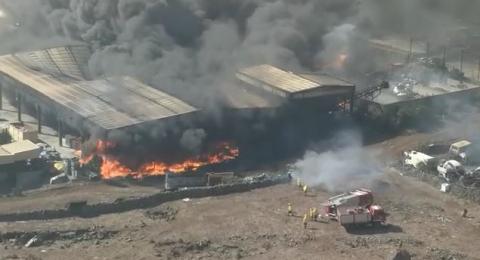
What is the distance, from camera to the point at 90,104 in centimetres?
5575

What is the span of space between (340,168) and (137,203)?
16747 millimetres

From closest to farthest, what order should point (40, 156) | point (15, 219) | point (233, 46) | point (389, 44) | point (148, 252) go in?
1. point (148, 252)
2. point (15, 219)
3. point (40, 156)
4. point (233, 46)
5. point (389, 44)

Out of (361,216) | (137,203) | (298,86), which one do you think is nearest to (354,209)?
(361,216)

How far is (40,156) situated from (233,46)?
3134 centimetres

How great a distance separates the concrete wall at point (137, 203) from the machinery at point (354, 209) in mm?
6541

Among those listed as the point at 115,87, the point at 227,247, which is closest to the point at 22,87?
the point at 115,87

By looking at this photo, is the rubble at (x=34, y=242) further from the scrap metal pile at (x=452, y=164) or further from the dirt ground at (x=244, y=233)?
the scrap metal pile at (x=452, y=164)

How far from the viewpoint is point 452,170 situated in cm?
4888

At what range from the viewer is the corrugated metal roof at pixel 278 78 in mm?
61375

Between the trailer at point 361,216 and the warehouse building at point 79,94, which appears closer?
the trailer at point 361,216

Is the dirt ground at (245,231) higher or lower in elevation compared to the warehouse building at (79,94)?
lower

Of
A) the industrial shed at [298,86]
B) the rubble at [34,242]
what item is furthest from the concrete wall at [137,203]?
the industrial shed at [298,86]

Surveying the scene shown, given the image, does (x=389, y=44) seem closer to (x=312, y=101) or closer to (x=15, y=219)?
(x=312, y=101)

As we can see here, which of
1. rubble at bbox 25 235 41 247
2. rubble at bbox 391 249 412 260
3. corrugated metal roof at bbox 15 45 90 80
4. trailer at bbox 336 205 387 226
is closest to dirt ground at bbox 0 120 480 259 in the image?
rubble at bbox 25 235 41 247
